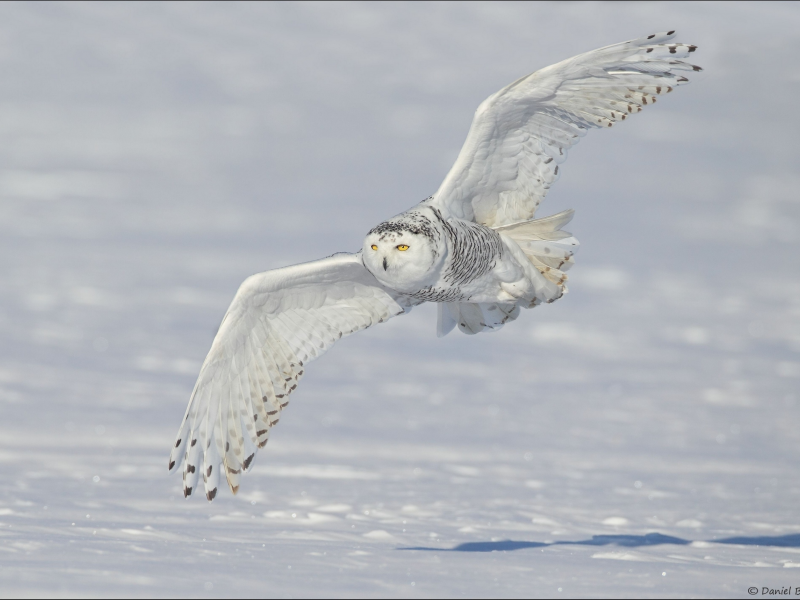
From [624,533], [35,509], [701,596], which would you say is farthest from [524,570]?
[35,509]

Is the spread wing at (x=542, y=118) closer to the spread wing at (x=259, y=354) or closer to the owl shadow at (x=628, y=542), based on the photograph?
the spread wing at (x=259, y=354)

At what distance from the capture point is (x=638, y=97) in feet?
24.9

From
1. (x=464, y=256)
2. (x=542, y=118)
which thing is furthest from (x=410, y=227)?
(x=542, y=118)

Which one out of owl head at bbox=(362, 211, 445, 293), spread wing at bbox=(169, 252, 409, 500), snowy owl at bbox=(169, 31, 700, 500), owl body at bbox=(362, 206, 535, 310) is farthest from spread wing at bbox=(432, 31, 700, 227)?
spread wing at bbox=(169, 252, 409, 500)

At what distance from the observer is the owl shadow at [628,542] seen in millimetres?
8047

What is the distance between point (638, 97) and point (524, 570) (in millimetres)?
3240

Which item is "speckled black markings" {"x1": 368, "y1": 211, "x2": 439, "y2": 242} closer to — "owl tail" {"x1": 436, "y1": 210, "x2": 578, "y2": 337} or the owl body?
the owl body

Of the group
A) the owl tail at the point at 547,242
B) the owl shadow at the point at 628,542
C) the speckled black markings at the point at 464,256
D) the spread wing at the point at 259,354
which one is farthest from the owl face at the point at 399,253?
the owl shadow at the point at 628,542

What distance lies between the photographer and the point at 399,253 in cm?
696

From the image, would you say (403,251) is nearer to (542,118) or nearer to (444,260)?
(444,260)

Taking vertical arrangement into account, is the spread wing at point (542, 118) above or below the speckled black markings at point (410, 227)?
above

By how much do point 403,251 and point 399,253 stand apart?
0.03 m

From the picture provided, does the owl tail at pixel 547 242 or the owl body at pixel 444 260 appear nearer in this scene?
the owl body at pixel 444 260

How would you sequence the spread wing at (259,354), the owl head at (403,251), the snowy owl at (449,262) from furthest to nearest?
the spread wing at (259,354), the snowy owl at (449,262), the owl head at (403,251)
